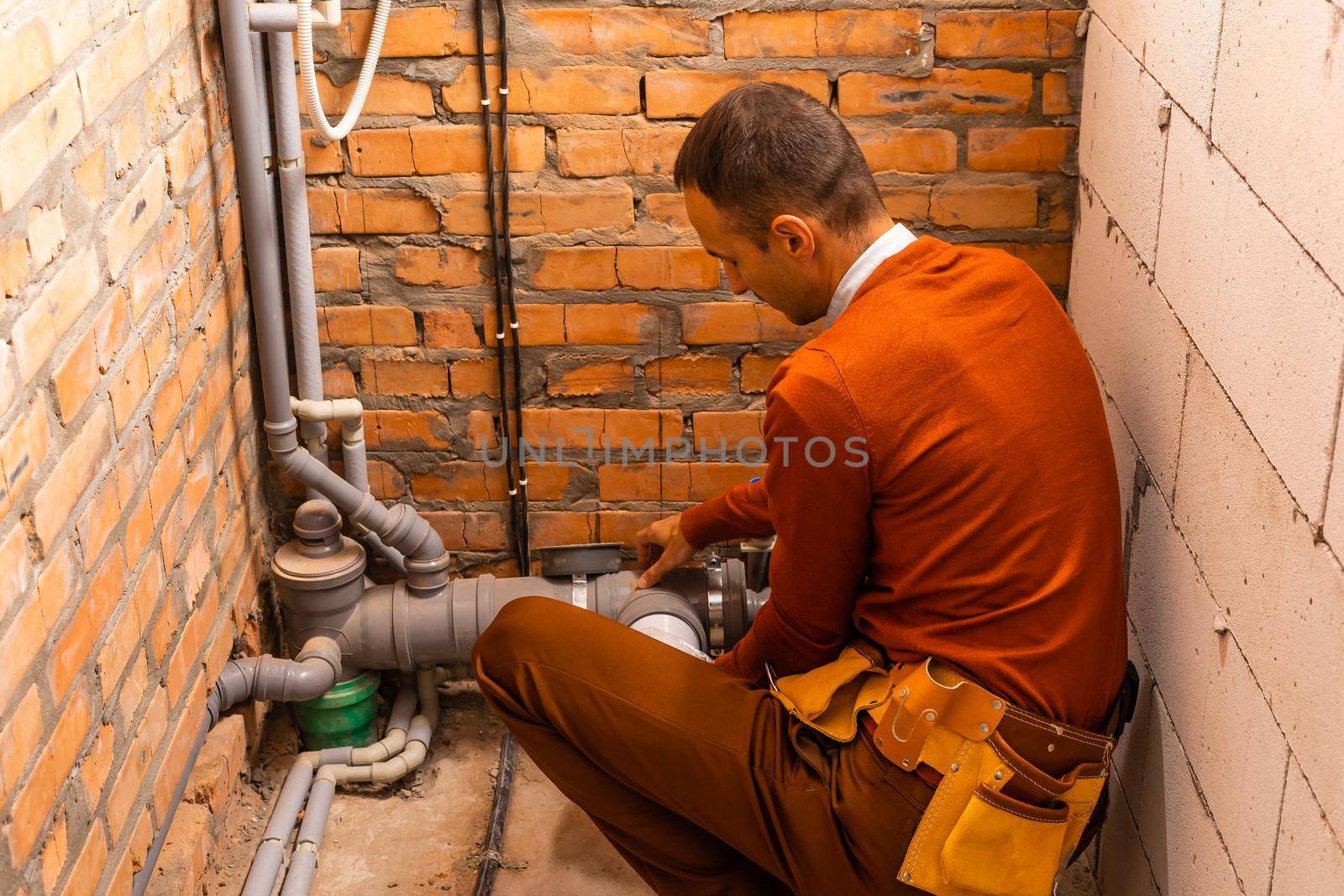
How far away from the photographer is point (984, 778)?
1.62 meters

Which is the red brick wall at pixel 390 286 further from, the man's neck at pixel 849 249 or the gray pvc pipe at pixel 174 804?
the man's neck at pixel 849 249

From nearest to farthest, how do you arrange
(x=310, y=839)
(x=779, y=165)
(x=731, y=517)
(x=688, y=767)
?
(x=779, y=165)
(x=688, y=767)
(x=731, y=517)
(x=310, y=839)

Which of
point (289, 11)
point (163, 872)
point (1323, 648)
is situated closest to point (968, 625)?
point (1323, 648)

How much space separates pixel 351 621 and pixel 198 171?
2.75ft

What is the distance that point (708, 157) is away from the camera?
68.0 inches

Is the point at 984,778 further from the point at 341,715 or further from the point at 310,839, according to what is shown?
the point at 341,715

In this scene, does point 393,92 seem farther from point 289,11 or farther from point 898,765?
point 898,765

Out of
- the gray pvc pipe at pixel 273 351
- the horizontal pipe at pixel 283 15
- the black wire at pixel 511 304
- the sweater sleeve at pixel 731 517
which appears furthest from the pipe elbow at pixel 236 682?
the horizontal pipe at pixel 283 15

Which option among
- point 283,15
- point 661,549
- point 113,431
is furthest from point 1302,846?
point 283,15

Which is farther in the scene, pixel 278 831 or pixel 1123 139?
pixel 278 831

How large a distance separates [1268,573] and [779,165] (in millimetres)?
741

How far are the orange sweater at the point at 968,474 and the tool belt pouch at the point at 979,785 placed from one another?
36 mm

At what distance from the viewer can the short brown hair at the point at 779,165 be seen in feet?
5.54

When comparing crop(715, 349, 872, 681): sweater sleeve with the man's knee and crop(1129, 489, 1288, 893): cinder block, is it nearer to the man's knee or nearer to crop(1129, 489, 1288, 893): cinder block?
the man's knee
